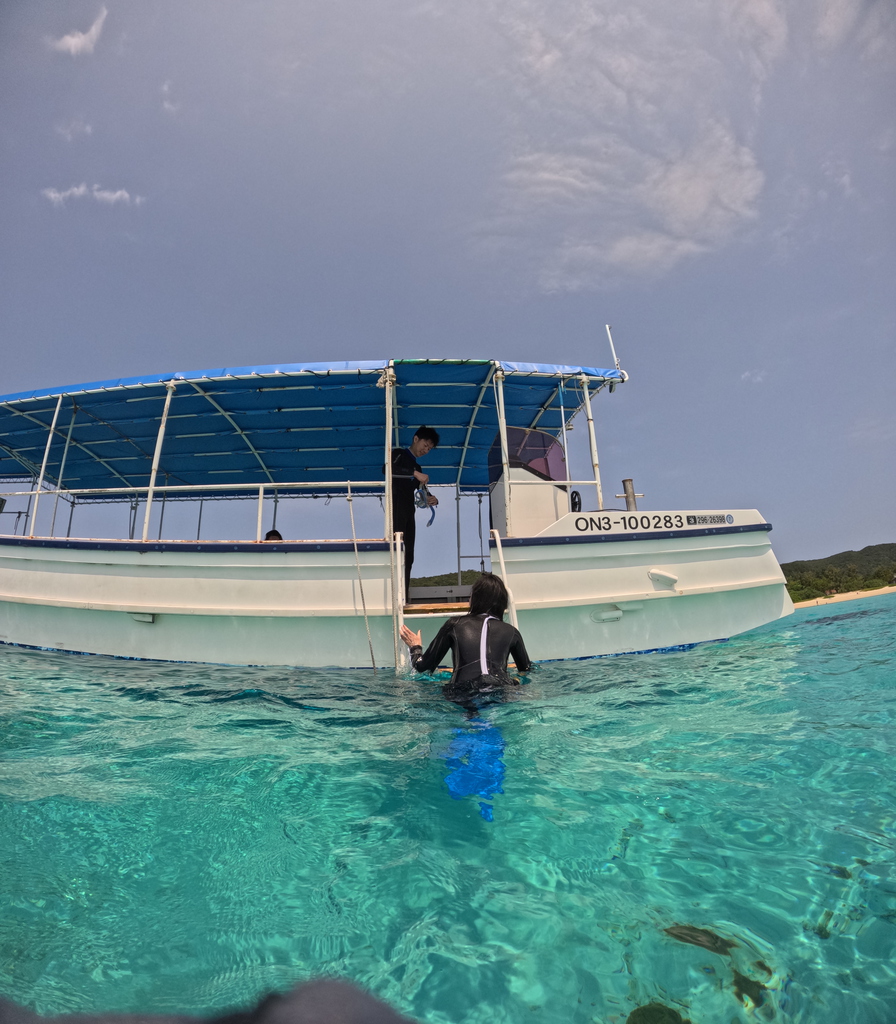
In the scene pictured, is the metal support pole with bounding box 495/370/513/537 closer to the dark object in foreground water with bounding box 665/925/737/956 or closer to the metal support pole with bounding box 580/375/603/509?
the metal support pole with bounding box 580/375/603/509

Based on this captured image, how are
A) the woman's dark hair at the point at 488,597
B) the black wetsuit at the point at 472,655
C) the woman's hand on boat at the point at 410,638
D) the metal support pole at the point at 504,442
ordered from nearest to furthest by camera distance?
the black wetsuit at the point at 472,655, the woman's dark hair at the point at 488,597, the woman's hand on boat at the point at 410,638, the metal support pole at the point at 504,442

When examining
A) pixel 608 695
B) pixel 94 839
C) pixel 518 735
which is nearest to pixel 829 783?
pixel 518 735

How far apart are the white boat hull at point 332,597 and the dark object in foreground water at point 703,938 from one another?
14.9 ft

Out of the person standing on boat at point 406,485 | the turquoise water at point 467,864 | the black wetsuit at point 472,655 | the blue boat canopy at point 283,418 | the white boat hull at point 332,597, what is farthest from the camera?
the blue boat canopy at point 283,418

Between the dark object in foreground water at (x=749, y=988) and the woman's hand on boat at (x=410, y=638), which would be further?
the woman's hand on boat at (x=410, y=638)

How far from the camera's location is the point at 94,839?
1.96m

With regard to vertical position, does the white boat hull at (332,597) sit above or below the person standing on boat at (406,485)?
below

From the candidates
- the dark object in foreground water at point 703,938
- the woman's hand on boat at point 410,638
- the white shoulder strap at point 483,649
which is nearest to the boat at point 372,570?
the woman's hand on boat at point 410,638

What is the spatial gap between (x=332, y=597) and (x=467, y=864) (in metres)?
4.56

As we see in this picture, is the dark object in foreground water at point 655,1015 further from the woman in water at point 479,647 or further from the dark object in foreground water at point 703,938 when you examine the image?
the woman in water at point 479,647

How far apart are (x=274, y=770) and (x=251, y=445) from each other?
845cm

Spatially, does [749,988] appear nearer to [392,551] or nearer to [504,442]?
[392,551]

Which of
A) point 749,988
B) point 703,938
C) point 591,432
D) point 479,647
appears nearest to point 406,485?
point 591,432

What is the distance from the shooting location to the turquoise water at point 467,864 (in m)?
1.31
